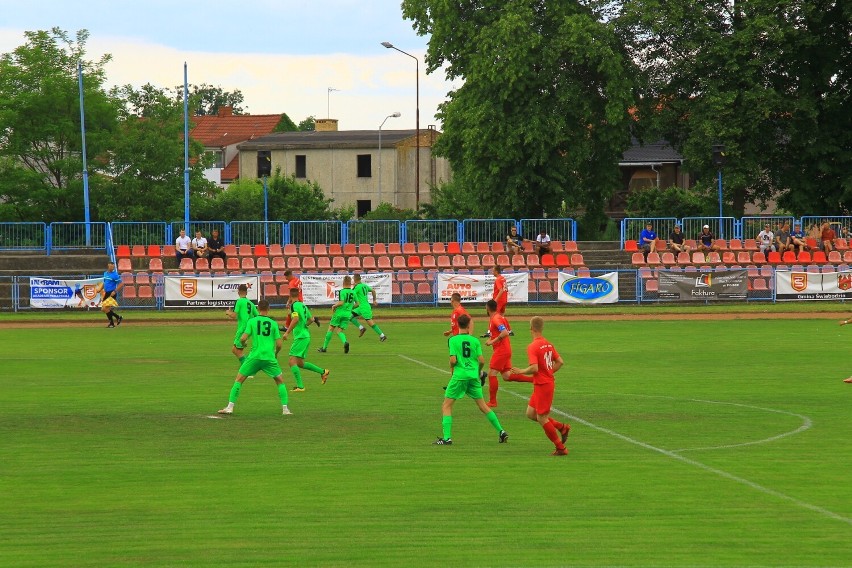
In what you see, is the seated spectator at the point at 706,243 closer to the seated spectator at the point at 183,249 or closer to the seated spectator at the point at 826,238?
the seated spectator at the point at 826,238

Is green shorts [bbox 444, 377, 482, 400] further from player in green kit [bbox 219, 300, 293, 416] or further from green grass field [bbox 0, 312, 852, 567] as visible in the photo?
player in green kit [bbox 219, 300, 293, 416]

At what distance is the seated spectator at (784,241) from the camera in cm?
4744

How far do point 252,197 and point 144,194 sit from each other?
9.33m

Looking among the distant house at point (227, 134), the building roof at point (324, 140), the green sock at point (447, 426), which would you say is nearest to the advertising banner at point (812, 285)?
the green sock at point (447, 426)

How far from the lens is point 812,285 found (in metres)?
44.8

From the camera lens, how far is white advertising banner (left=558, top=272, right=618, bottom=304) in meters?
44.8

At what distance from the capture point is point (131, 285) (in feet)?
145

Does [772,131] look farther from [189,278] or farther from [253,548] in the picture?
[253,548]

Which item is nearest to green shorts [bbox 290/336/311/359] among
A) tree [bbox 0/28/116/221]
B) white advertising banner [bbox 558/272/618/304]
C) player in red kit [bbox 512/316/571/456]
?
player in red kit [bbox 512/316/571/456]

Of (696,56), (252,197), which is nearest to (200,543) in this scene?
(696,56)

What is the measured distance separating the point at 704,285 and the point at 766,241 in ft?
16.2

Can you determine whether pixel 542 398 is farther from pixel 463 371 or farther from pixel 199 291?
pixel 199 291

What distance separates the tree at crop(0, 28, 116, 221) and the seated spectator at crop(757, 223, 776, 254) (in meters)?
32.7

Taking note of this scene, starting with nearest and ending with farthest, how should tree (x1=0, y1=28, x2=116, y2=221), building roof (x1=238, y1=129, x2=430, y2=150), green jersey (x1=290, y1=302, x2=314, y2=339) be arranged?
1. green jersey (x1=290, y1=302, x2=314, y2=339)
2. tree (x1=0, y1=28, x2=116, y2=221)
3. building roof (x1=238, y1=129, x2=430, y2=150)
